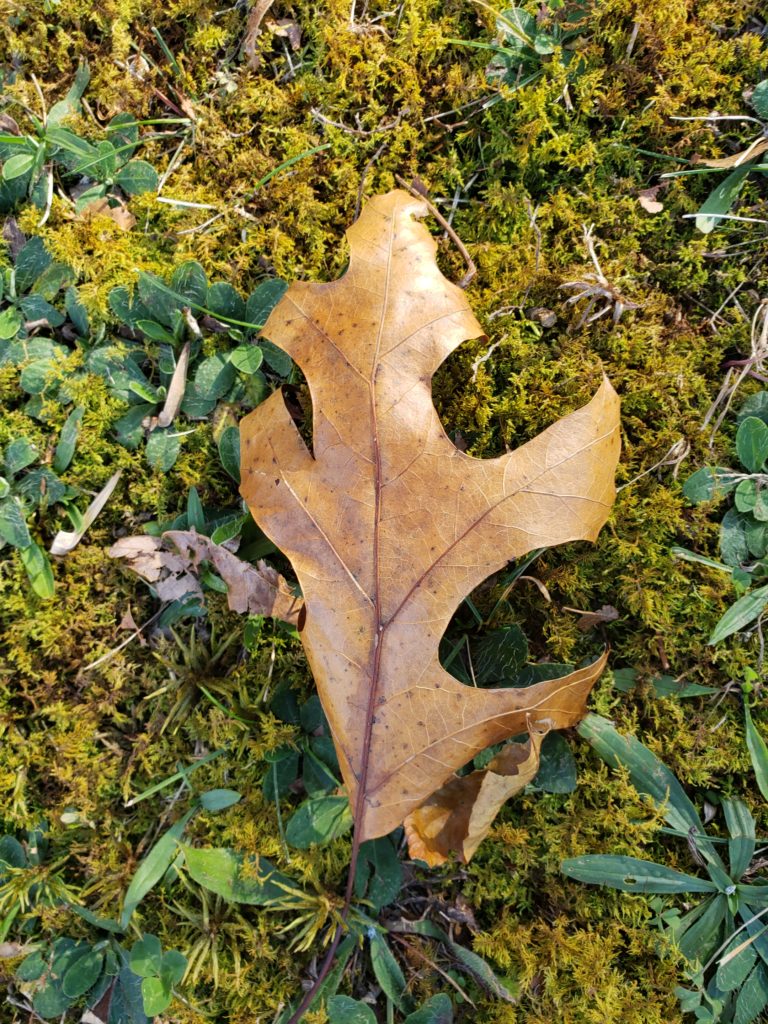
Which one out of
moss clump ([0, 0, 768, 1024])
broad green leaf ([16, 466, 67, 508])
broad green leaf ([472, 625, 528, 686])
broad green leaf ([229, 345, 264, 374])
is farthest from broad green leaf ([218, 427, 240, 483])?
broad green leaf ([472, 625, 528, 686])

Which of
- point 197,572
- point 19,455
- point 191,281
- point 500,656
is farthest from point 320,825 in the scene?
point 191,281

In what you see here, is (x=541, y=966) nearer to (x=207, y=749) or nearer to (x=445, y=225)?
(x=207, y=749)

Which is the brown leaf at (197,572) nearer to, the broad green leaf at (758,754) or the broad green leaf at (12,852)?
the broad green leaf at (12,852)

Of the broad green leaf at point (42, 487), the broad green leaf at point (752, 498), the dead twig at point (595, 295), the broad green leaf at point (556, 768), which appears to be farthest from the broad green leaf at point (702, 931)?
the broad green leaf at point (42, 487)

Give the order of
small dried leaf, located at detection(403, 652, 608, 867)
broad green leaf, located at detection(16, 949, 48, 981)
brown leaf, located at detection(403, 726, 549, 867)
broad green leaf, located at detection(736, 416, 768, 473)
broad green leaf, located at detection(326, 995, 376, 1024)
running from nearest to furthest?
1. small dried leaf, located at detection(403, 652, 608, 867)
2. brown leaf, located at detection(403, 726, 549, 867)
3. broad green leaf, located at detection(326, 995, 376, 1024)
4. broad green leaf, located at detection(736, 416, 768, 473)
5. broad green leaf, located at detection(16, 949, 48, 981)

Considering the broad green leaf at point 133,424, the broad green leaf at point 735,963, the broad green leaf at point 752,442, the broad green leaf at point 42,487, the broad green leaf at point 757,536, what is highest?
the broad green leaf at point 133,424

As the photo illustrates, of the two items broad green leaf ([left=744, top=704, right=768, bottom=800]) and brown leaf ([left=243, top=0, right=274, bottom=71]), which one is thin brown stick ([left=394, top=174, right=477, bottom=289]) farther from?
broad green leaf ([left=744, top=704, right=768, bottom=800])

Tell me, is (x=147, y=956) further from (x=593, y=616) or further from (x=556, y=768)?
(x=593, y=616)
